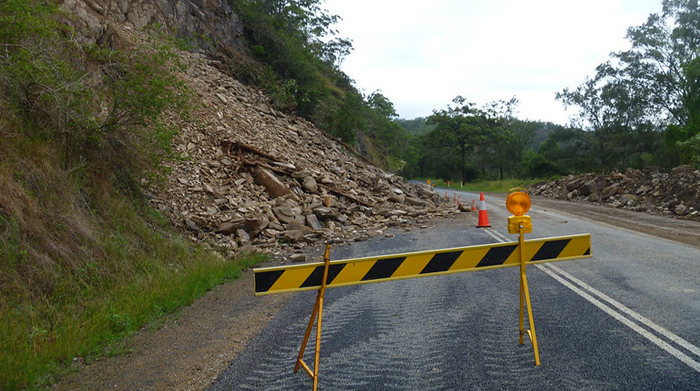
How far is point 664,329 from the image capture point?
434 cm

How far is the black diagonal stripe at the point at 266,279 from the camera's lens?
3.59 meters

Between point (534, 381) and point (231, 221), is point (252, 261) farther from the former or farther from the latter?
point (534, 381)

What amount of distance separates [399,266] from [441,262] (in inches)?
14.6

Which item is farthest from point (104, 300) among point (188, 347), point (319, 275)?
point (319, 275)

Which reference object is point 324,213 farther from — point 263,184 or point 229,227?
point 229,227

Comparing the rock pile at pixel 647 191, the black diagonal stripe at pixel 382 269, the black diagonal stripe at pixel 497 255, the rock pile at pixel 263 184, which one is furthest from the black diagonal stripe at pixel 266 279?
the rock pile at pixel 647 191

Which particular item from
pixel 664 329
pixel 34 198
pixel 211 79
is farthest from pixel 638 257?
pixel 211 79

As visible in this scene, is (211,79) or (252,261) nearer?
(252,261)

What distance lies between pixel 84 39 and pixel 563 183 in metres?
29.1

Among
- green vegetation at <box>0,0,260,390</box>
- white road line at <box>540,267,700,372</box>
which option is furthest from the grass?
white road line at <box>540,267,700,372</box>

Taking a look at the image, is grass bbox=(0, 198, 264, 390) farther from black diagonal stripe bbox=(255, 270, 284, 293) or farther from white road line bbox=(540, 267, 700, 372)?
white road line bbox=(540, 267, 700, 372)

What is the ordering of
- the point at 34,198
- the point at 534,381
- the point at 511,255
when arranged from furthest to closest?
the point at 34,198 < the point at 511,255 < the point at 534,381

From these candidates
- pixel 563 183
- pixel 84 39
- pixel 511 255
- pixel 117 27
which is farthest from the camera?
pixel 563 183

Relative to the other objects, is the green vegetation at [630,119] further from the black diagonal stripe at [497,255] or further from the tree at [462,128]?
the black diagonal stripe at [497,255]
